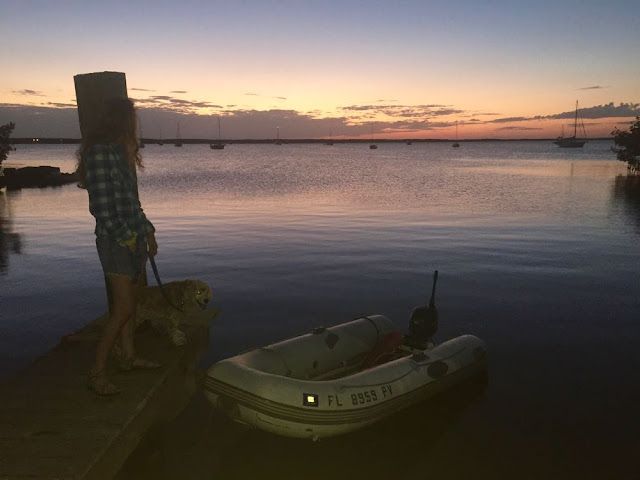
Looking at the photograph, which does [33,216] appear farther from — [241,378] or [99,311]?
[241,378]

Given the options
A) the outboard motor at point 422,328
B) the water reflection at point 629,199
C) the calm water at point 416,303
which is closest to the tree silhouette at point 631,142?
the water reflection at point 629,199

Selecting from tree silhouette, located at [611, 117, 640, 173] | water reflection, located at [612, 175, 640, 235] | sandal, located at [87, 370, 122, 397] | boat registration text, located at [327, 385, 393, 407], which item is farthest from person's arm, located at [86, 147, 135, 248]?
tree silhouette, located at [611, 117, 640, 173]

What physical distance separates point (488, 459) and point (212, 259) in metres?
10.6

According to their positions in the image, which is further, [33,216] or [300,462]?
[33,216]

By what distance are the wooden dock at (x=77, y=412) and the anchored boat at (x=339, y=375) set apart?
76 centimetres

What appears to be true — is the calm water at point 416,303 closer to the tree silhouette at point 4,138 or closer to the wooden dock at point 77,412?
the wooden dock at point 77,412

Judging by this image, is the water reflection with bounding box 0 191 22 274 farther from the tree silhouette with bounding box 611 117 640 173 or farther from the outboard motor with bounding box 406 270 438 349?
the tree silhouette with bounding box 611 117 640 173

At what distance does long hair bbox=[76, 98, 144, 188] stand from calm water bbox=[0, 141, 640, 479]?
3617mm

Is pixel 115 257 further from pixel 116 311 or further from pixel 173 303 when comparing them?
pixel 173 303

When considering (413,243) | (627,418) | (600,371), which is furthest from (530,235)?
(627,418)

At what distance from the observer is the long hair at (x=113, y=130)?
4156 millimetres

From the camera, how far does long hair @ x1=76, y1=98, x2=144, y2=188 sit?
13.6ft

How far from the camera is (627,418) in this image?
6.56 metres

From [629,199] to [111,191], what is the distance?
36050mm
